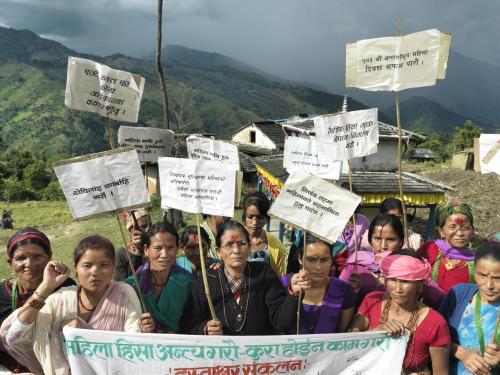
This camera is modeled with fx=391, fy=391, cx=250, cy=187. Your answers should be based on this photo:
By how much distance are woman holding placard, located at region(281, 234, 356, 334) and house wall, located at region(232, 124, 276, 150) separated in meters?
39.4

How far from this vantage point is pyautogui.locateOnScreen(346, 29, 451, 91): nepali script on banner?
4.25 m

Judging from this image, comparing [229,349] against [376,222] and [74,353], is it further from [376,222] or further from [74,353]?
[376,222]

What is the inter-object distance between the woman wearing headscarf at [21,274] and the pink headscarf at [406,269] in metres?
2.83

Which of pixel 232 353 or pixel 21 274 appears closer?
pixel 232 353

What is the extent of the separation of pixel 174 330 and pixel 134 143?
251cm

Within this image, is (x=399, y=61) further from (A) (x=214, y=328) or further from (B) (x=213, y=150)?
(A) (x=214, y=328)

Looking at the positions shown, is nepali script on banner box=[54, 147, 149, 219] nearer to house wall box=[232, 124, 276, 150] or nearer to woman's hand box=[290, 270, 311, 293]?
woman's hand box=[290, 270, 311, 293]

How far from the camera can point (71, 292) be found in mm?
3031

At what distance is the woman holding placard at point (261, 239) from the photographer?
4504 mm

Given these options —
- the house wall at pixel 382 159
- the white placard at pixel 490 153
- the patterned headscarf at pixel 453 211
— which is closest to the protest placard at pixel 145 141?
the patterned headscarf at pixel 453 211

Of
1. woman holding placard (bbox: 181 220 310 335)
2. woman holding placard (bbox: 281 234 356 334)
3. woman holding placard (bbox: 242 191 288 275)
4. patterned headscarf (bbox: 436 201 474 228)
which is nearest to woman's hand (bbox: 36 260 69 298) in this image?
woman holding placard (bbox: 181 220 310 335)

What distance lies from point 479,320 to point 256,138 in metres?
44.2

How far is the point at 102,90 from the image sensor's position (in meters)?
4.03

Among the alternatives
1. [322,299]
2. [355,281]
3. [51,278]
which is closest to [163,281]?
[51,278]
